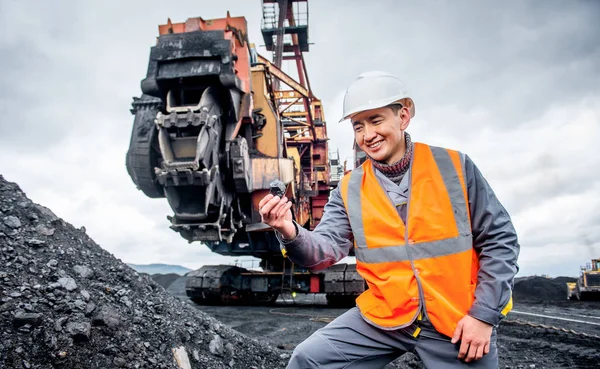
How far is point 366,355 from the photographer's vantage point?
1.88m

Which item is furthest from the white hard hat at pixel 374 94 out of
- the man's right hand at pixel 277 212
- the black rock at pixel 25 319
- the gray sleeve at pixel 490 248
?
the black rock at pixel 25 319

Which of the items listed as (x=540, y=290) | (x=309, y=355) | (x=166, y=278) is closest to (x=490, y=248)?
(x=309, y=355)

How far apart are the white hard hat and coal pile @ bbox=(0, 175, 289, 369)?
2.13 m

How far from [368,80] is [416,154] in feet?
1.38

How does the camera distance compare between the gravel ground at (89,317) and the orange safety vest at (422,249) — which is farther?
the gravel ground at (89,317)

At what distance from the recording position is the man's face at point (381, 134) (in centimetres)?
199

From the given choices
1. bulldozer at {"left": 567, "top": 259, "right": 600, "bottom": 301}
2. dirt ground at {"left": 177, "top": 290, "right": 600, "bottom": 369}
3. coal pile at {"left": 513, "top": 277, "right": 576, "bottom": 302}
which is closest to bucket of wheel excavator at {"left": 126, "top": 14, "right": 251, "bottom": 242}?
dirt ground at {"left": 177, "top": 290, "right": 600, "bottom": 369}

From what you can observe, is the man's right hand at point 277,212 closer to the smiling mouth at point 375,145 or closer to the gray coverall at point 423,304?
the gray coverall at point 423,304

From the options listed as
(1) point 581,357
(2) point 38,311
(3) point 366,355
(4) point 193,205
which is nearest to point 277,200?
(3) point 366,355

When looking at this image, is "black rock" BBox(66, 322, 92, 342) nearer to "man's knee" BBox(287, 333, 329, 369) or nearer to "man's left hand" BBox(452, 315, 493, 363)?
"man's knee" BBox(287, 333, 329, 369)

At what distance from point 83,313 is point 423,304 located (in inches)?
91.7

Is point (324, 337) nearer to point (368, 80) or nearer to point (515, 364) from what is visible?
point (368, 80)

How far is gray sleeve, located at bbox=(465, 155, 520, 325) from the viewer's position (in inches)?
66.4

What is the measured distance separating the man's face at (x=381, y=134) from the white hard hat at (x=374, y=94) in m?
0.04
